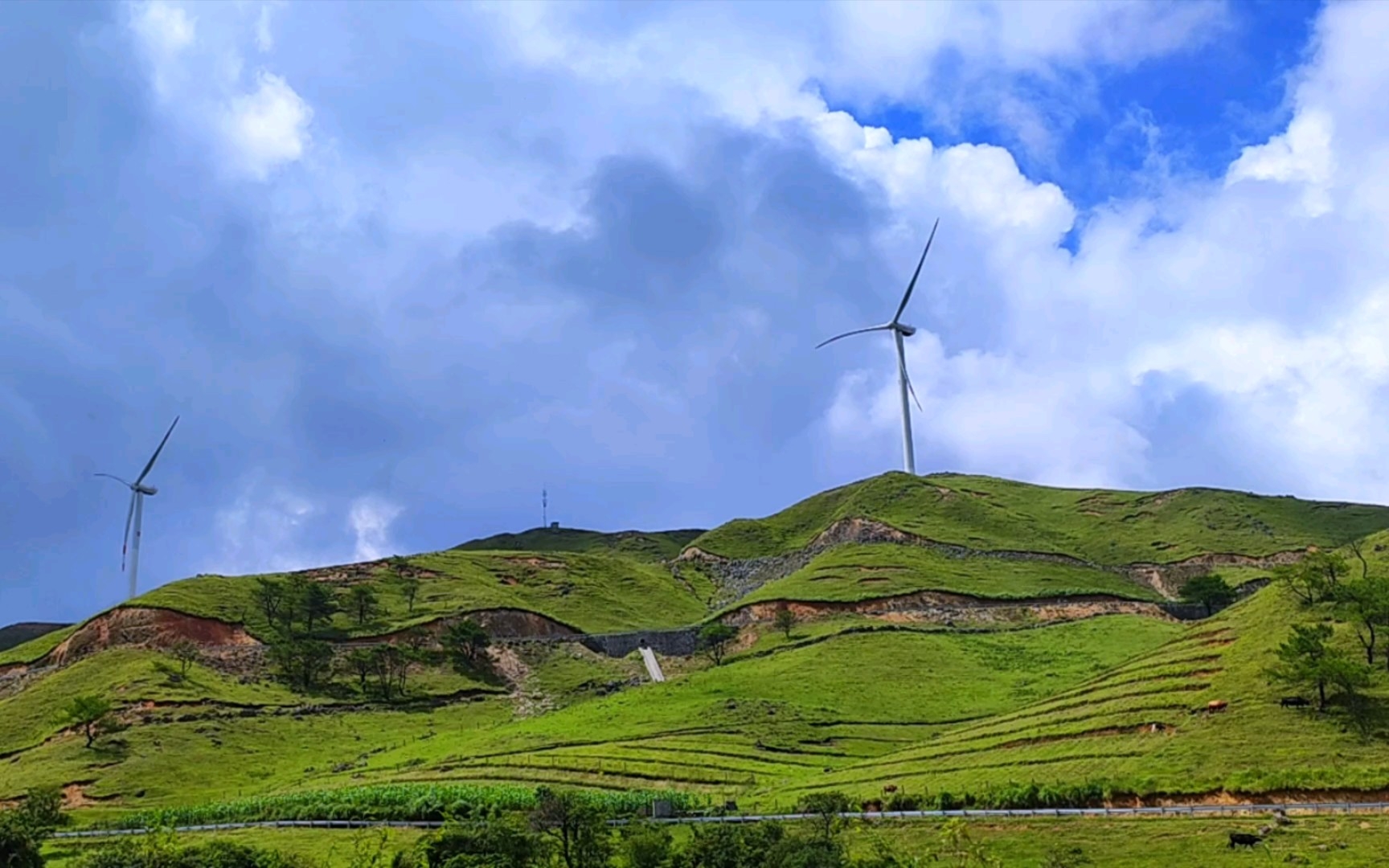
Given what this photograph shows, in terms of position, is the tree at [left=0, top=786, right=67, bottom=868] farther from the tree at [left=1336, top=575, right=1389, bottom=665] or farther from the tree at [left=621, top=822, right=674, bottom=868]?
the tree at [left=1336, top=575, right=1389, bottom=665]

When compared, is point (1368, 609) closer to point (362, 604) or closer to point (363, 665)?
point (363, 665)

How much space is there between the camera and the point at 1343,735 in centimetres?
5538

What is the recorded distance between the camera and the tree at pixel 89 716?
94.6 meters

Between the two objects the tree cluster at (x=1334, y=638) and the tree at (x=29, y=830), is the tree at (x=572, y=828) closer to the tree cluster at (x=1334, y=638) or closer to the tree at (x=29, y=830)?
the tree at (x=29, y=830)

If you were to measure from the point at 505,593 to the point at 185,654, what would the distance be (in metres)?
46.6

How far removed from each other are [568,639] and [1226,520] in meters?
112

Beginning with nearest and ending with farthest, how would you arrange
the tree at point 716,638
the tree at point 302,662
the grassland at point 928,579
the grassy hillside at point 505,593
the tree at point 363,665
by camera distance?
the tree at point 363,665, the tree at point 302,662, the tree at point 716,638, the grassy hillside at point 505,593, the grassland at point 928,579

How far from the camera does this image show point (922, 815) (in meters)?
56.7

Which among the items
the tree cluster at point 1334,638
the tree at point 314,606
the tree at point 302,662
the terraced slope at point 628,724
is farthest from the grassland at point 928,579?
the tree cluster at point 1334,638

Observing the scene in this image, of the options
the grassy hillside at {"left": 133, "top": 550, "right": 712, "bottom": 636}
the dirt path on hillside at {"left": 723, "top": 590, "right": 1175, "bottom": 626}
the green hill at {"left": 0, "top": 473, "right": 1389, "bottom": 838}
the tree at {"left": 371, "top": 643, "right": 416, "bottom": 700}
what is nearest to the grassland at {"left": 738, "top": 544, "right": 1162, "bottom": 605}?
the green hill at {"left": 0, "top": 473, "right": 1389, "bottom": 838}

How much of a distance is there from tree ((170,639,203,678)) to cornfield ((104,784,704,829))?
143 feet

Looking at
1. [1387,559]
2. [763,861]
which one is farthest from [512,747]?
[1387,559]

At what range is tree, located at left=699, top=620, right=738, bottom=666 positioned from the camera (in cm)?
13000

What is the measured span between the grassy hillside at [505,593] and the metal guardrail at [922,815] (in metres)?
67.9
